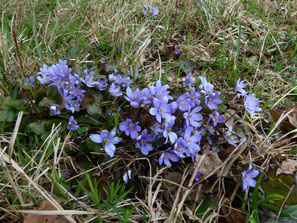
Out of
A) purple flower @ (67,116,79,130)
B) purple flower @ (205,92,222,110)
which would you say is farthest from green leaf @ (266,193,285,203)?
purple flower @ (67,116,79,130)

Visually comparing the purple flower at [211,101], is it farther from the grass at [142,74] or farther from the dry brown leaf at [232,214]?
the dry brown leaf at [232,214]

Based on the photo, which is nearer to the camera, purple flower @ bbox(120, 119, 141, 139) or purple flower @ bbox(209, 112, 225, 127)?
purple flower @ bbox(120, 119, 141, 139)

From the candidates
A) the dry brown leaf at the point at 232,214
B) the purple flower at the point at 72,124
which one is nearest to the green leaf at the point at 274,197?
the dry brown leaf at the point at 232,214

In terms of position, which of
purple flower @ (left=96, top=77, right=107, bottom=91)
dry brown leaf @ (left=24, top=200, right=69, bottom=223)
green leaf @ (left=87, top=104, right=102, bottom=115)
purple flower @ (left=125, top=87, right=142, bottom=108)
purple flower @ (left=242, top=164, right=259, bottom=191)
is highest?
purple flower @ (left=125, top=87, right=142, bottom=108)

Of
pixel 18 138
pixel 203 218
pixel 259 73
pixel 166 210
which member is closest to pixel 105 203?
pixel 166 210

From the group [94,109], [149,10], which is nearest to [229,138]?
[94,109]

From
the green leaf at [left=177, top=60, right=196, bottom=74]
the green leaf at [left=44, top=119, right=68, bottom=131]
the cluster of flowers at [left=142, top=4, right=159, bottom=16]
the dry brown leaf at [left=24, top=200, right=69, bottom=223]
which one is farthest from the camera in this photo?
the cluster of flowers at [left=142, top=4, right=159, bottom=16]

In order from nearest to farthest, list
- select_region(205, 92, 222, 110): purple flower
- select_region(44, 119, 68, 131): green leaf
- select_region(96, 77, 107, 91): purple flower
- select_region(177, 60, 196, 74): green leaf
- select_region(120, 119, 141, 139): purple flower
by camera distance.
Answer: select_region(120, 119, 141, 139): purple flower, select_region(205, 92, 222, 110): purple flower, select_region(44, 119, 68, 131): green leaf, select_region(96, 77, 107, 91): purple flower, select_region(177, 60, 196, 74): green leaf

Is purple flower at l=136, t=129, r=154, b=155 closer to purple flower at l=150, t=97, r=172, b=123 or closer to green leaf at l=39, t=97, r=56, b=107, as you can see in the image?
purple flower at l=150, t=97, r=172, b=123
